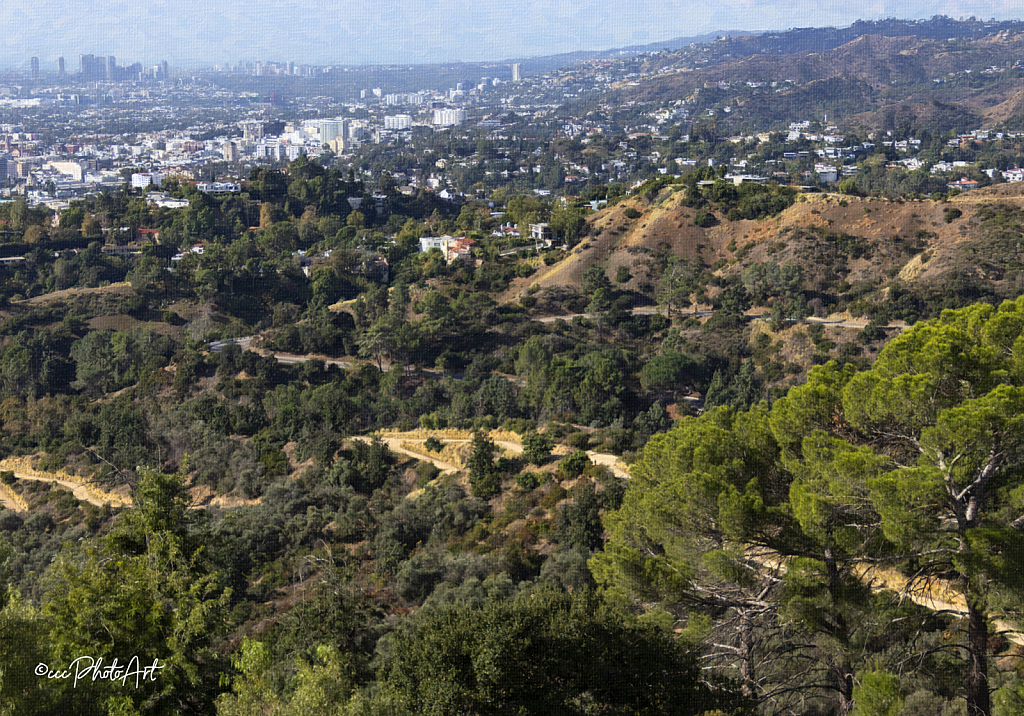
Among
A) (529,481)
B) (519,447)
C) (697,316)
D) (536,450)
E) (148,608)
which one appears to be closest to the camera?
(148,608)

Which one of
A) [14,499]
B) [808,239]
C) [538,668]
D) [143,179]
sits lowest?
[14,499]

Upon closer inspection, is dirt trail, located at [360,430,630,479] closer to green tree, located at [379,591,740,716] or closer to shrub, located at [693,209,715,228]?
green tree, located at [379,591,740,716]

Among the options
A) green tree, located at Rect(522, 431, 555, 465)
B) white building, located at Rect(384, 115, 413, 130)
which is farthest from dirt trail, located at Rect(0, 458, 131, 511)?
white building, located at Rect(384, 115, 413, 130)

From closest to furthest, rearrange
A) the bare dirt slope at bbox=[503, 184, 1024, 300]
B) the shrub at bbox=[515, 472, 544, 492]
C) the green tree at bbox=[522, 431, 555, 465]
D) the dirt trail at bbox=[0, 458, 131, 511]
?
the shrub at bbox=[515, 472, 544, 492], the green tree at bbox=[522, 431, 555, 465], the dirt trail at bbox=[0, 458, 131, 511], the bare dirt slope at bbox=[503, 184, 1024, 300]

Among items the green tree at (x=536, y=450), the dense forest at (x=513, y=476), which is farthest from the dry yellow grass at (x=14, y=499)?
the green tree at (x=536, y=450)

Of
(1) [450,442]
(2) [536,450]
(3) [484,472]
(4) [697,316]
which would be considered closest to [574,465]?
(2) [536,450]

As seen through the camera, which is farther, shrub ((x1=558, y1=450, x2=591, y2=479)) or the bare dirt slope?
the bare dirt slope

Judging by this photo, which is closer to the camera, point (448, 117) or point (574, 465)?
point (574, 465)

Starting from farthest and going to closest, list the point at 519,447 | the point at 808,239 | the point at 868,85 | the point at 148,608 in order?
the point at 868,85
the point at 808,239
the point at 519,447
the point at 148,608

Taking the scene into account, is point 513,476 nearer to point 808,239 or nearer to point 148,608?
point 148,608
